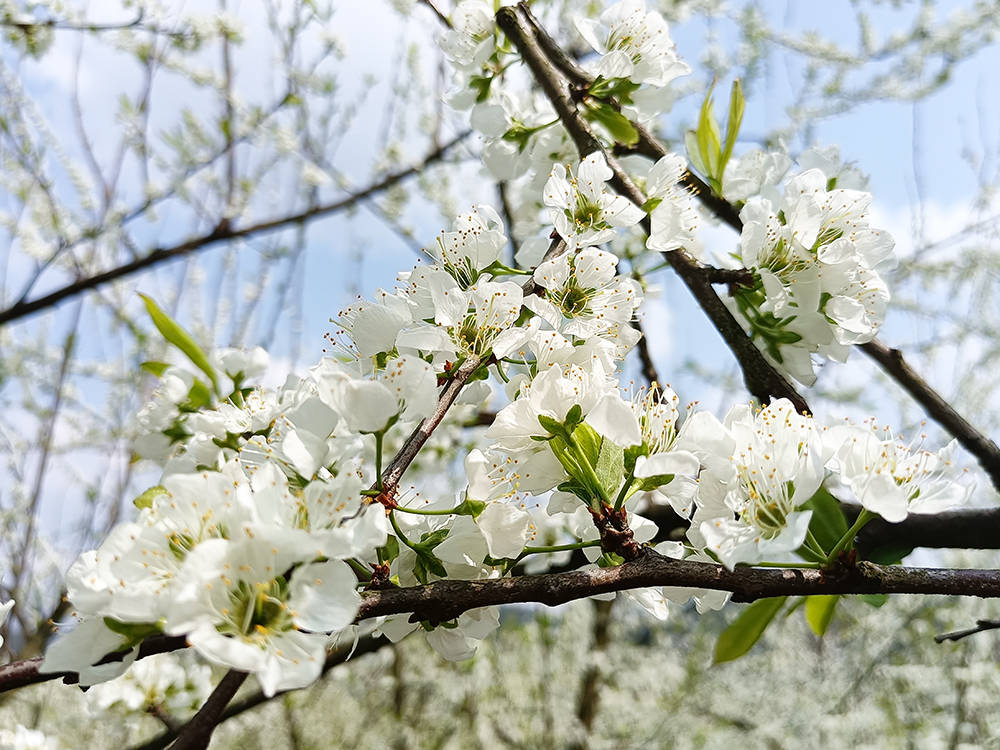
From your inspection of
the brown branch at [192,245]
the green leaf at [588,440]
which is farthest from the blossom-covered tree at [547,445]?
the brown branch at [192,245]

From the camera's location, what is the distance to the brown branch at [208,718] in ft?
1.63

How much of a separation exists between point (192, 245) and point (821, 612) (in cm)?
226

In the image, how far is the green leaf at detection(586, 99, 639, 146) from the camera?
0.95 m

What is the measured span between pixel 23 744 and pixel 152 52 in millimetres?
2408

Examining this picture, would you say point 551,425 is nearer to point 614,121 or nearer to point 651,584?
point 651,584

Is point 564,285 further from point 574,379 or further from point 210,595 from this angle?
point 210,595

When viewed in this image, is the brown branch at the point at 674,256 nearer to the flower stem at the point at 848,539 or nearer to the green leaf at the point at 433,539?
the flower stem at the point at 848,539

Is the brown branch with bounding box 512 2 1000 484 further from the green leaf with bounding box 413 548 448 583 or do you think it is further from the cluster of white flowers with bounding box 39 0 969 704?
the green leaf with bounding box 413 548 448 583

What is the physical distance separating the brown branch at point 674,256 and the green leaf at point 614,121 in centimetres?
3

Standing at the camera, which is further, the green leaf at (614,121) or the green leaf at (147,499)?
the green leaf at (614,121)

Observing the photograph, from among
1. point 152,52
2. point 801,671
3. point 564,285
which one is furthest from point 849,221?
point 801,671

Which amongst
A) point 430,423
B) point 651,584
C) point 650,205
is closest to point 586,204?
point 650,205

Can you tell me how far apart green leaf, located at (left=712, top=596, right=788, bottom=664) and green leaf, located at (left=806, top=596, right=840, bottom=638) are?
0.31 ft

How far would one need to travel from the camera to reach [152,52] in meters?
2.77
